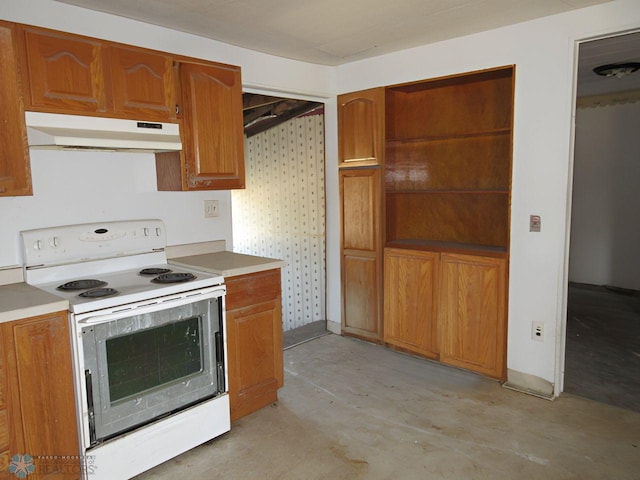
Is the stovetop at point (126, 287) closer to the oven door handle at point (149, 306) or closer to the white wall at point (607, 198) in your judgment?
the oven door handle at point (149, 306)

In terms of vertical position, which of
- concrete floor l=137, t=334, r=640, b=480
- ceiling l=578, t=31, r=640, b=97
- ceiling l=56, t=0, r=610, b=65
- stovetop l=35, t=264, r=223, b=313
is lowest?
concrete floor l=137, t=334, r=640, b=480

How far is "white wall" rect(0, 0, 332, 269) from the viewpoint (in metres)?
2.33

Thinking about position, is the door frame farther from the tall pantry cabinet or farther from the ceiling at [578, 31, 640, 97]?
the tall pantry cabinet

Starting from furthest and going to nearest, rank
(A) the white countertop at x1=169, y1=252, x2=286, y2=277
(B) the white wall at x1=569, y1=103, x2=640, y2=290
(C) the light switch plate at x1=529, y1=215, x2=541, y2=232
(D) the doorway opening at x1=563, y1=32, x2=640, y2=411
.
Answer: (B) the white wall at x1=569, y1=103, x2=640, y2=290 → (D) the doorway opening at x1=563, y1=32, x2=640, y2=411 → (C) the light switch plate at x1=529, y1=215, x2=541, y2=232 → (A) the white countertop at x1=169, y1=252, x2=286, y2=277

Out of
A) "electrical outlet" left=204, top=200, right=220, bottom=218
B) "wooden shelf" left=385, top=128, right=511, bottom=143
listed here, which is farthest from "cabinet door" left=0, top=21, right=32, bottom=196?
"wooden shelf" left=385, top=128, right=511, bottom=143

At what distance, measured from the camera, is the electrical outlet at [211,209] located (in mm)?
3162

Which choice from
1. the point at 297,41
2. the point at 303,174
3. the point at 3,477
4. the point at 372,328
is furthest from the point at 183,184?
the point at 303,174

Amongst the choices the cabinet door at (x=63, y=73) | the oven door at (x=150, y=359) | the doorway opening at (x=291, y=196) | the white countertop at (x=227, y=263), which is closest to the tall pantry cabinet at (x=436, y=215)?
the doorway opening at (x=291, y=196)

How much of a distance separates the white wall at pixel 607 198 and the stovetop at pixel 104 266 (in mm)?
4882

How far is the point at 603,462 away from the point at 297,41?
2.98 meters

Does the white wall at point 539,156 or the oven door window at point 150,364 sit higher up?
the white wall at point 539,156

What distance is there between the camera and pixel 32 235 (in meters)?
2.32

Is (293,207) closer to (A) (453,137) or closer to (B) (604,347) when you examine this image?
(A) (453,137)

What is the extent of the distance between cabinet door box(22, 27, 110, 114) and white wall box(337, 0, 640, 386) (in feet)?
7.43
